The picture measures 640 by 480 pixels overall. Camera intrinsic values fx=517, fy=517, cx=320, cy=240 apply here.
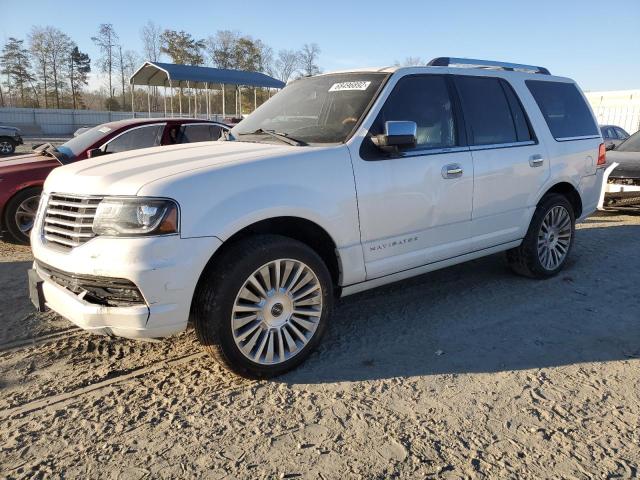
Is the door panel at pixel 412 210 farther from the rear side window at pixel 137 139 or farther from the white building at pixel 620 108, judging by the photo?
the white building at pixel 620 108

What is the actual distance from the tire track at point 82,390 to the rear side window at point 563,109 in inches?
156

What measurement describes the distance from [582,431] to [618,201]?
691 cm

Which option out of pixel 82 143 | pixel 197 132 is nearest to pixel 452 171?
pixel 197 132

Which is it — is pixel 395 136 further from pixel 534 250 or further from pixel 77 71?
pixel 77 71

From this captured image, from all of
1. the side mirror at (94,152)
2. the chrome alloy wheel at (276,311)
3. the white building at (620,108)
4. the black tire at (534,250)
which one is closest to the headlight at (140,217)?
the chrome alloy wheel at (276,311)

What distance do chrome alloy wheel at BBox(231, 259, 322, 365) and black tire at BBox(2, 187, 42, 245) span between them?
4.77 metres

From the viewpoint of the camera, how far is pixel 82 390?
313 cm

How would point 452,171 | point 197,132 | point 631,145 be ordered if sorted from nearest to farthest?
1. point 452,171
2. point 197,132
3. point 631,145

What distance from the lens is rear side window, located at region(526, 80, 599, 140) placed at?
5.10 meters

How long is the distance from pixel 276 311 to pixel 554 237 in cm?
338

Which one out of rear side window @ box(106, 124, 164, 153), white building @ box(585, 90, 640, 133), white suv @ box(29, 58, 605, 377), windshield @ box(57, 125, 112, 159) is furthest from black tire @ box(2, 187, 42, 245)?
white building @ box(585, 90, 640, 133)

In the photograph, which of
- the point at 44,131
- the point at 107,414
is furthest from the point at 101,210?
the point at 44,131

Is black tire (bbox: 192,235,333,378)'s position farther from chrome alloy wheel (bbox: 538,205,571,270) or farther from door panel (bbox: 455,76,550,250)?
chrome alloy wheel (bbox: 538,205,571,270)

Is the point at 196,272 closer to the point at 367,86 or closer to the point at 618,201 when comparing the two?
the point at 367,86
